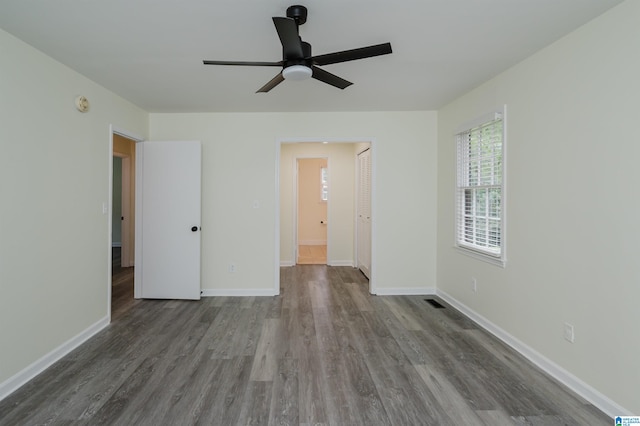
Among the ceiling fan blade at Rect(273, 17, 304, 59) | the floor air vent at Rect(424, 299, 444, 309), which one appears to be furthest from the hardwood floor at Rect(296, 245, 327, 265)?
the ceiling fan blade at Rect(273, 17, 304, 59)

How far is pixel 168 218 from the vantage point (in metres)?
3.88

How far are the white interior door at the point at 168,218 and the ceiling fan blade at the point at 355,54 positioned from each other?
2.47m

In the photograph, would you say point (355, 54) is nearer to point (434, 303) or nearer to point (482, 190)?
point (482, 190)

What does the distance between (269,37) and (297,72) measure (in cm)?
50

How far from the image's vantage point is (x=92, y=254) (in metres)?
2.96

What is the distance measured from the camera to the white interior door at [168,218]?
12.7ft

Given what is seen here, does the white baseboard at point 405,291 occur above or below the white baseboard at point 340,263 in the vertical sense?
below

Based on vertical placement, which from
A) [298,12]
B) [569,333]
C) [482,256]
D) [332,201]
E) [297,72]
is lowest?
[569,333]

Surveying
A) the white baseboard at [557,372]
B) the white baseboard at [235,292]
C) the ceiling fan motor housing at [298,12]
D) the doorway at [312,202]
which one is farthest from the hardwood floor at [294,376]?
the doorway at [312,202]

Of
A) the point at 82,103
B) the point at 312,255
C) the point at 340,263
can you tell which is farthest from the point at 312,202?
the point at 82,103

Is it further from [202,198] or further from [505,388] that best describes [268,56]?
[505,388]

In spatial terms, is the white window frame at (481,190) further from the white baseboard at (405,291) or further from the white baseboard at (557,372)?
the white baseboard at (405,291)

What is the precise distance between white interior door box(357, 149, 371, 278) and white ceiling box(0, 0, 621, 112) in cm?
194

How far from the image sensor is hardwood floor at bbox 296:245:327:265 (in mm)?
6395
